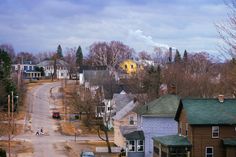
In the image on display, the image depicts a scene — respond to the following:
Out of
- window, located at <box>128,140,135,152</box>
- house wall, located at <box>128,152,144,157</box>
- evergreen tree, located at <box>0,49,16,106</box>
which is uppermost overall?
evergreen tree, located at <box>0,49,16,106</box>

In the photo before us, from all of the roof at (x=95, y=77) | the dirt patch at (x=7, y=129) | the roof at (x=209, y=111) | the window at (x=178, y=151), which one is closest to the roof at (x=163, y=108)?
the roof at (x=209, y=111)

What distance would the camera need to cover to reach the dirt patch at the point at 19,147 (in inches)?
2578

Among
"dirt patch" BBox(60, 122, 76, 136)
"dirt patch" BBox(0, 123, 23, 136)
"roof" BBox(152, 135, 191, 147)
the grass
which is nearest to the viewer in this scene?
"roof" BBox(152, 135, 191, 147)

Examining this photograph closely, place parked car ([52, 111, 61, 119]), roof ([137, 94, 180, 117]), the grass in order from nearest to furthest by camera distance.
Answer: roof ([137, 94, 180, 117]) < the grass < parked car ([52, 111, 61, 119])

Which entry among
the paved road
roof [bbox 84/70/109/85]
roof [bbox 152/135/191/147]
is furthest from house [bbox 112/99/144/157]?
roof [bbox 84/70/109/85]

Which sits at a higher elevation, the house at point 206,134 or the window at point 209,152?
the house at point 206,134

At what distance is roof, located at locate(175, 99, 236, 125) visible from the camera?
4684 cm

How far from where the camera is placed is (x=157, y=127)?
2333 inches

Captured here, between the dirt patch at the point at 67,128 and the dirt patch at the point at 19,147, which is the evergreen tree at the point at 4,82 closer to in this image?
the dirt patch at the point at 67,128

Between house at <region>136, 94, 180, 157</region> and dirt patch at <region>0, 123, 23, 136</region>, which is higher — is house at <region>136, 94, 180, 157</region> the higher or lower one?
the higher one

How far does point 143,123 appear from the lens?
2350 inches

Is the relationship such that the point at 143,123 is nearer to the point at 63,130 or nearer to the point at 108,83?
the point at 63,130

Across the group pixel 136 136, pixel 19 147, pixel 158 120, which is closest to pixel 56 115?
pixel 19 147

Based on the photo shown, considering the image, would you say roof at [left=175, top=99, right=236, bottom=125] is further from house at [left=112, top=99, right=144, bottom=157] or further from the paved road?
the paved road
